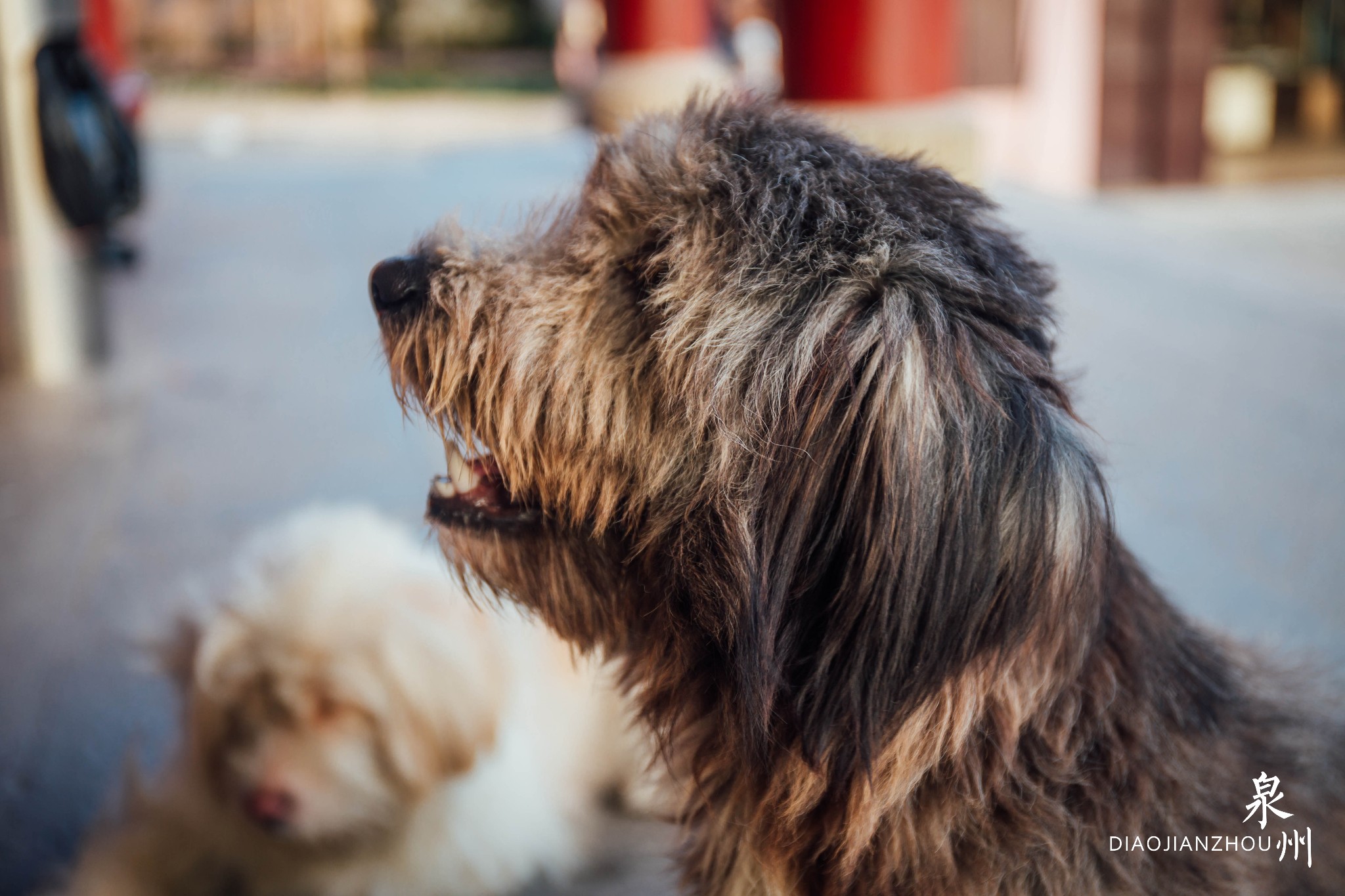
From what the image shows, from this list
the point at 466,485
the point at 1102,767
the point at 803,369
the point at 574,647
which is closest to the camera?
the point at 803,369

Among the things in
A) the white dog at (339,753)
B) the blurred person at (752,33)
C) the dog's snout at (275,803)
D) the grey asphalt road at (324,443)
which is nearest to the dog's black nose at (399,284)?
the grey asphalt road at (324,443)

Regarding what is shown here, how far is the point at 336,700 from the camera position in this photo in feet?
7.30

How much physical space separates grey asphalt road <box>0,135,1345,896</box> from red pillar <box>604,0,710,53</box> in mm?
3031

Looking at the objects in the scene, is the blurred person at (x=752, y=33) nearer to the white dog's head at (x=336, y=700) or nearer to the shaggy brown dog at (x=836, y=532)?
the white dog's head at (x=336, y=700)

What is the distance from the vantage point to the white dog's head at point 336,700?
7.22 feet

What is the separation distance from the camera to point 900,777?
4.73ft

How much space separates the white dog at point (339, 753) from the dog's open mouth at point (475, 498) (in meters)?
0.44

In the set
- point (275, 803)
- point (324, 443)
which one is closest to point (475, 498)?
point (275, 803)

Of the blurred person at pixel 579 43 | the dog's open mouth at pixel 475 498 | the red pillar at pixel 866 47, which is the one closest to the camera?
the dog's open mouth at pixel 475 498

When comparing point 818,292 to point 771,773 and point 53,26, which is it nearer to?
→ point 771,773

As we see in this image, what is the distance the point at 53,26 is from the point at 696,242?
4.93 metres

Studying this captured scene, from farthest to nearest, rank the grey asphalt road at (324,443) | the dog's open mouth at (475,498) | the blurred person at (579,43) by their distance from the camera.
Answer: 1. the blurred person at (579,43)
2. the grey asphalt road at (324,443)
3. the dog's open mouth at (475,498)

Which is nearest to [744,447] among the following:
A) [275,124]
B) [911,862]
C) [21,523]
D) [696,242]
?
[696,242]

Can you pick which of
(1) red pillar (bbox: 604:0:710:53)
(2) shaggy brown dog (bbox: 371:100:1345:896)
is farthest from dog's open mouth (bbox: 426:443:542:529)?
(1) red pillar (bbox: 604:0:710:53)
